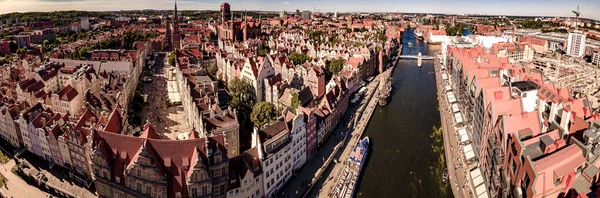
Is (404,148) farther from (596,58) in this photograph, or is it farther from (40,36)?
(40,36)

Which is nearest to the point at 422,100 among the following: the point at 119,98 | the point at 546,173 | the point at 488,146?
the point at 488,146

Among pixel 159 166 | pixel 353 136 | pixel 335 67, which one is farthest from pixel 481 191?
pixel 335 67

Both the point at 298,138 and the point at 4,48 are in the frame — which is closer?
the point at 298,138

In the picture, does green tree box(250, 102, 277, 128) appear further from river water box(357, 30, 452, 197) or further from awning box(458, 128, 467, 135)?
awning box(458, 128, 467, 135)

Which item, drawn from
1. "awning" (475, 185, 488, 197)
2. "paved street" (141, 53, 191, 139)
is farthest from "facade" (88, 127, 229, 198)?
"awning" (475, 185, 488, 197)

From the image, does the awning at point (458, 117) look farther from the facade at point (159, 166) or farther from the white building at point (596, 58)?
the white building at point (596, 58)

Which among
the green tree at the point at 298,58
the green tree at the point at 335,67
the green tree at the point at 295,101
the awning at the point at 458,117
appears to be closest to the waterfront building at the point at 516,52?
the green tree at the point at 335,67

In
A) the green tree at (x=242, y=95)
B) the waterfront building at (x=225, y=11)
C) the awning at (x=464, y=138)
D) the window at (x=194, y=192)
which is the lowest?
the awning at (x=464, y=138)
